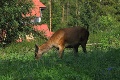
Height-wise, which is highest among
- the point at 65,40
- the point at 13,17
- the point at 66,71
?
the point at 66,71

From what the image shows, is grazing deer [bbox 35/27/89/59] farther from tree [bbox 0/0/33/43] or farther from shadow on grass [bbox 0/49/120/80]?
tree [bbox 0/0/33/43]

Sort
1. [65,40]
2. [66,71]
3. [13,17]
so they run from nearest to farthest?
[66,71], [65,40], [13,17]

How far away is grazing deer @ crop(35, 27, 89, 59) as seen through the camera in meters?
17.9

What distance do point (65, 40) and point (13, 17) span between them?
663 inches

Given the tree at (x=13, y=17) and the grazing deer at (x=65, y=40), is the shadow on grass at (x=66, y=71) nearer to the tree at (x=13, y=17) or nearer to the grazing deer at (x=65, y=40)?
the grazing deer at (x=65, y=40)

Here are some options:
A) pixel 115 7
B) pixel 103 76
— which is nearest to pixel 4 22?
pixel 103 76

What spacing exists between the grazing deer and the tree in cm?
1593

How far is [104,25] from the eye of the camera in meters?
77.1

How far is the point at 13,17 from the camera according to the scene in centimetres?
3428

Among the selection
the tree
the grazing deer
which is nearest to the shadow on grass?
the grazing deer

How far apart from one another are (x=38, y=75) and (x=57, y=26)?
3076 inches

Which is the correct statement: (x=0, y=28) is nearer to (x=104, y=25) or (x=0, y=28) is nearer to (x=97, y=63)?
(x=97, y=63)

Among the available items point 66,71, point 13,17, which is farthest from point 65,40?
point 13,17

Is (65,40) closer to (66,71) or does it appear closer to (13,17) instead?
(66,71)
